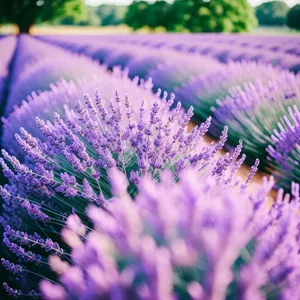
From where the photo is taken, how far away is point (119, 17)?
227ft

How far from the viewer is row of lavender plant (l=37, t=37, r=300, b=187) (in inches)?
105

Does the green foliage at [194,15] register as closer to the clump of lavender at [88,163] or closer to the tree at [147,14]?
the tree at [147,14]

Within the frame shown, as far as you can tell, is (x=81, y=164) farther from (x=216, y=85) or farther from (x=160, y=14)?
(x=160, y=14)

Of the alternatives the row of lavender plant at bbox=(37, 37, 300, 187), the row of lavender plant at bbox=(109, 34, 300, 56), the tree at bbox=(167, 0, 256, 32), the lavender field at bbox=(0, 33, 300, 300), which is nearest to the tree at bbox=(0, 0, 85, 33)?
the tree at bbox=(167, 0, 256, 32)

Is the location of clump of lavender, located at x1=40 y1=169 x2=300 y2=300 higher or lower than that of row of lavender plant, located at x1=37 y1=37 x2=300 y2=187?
higher

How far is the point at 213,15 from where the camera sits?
107ft

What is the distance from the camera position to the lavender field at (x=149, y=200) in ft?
1.93

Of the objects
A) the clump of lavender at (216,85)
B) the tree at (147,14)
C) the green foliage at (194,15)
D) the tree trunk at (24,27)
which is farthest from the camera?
the tree at (147,14)

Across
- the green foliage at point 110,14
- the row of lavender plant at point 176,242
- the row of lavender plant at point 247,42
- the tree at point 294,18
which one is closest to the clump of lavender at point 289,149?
the row of lavender plant at point 176,242

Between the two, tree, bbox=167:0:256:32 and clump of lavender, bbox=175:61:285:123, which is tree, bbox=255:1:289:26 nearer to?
tree, bbox=167:0:256:32

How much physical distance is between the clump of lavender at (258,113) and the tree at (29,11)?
33.4m

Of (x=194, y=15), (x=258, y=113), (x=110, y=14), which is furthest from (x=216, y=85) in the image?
(x=110, y=14)

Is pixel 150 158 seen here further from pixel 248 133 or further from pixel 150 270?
pixel 248 133

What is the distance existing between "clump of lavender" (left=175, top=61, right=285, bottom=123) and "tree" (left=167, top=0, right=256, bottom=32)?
1212 inches
